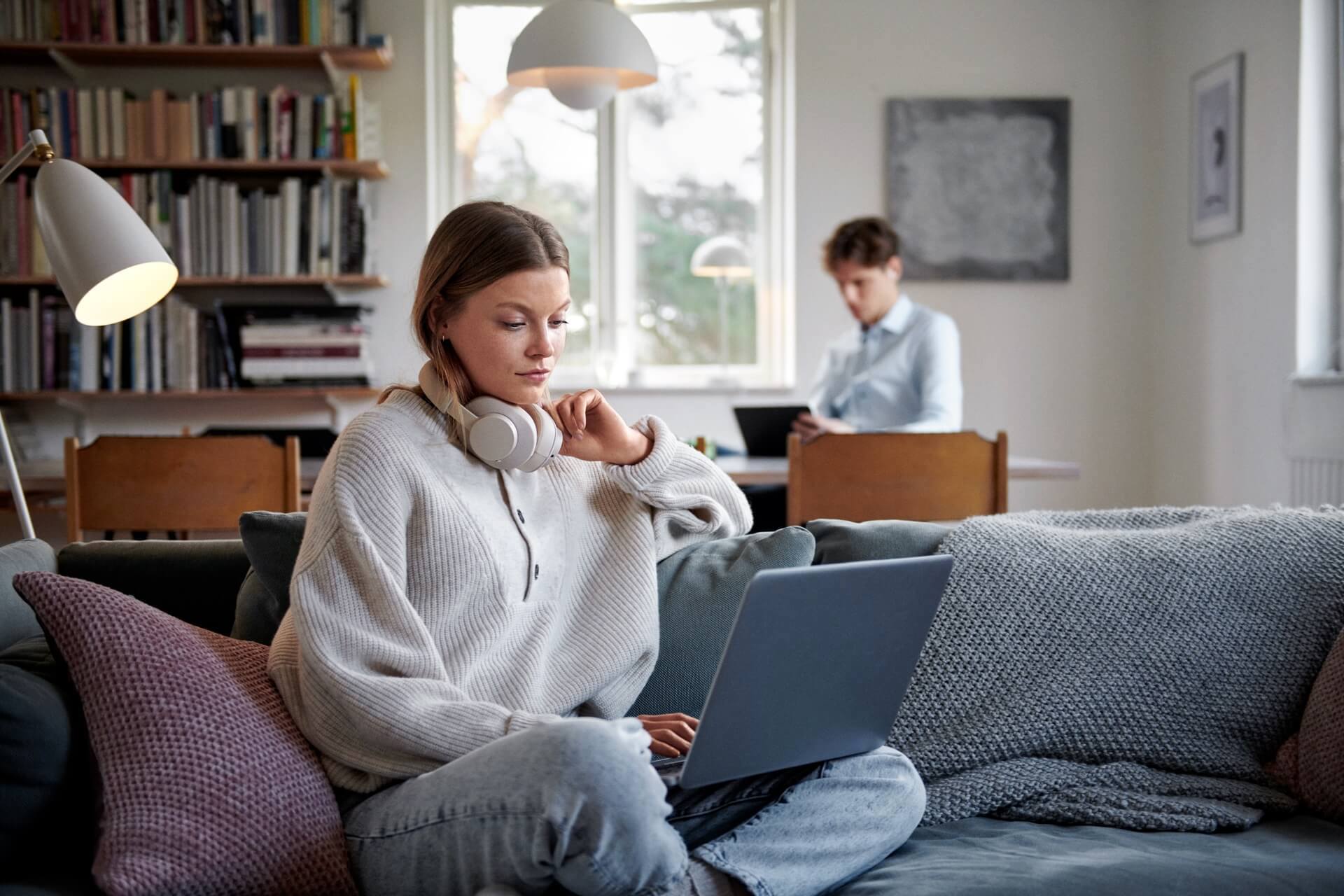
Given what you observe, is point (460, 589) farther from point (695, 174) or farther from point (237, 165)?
point (695, 174)

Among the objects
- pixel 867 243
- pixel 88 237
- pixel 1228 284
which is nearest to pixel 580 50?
pixel 867 243

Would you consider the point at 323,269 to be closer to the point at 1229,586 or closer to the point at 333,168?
the point at 333,168

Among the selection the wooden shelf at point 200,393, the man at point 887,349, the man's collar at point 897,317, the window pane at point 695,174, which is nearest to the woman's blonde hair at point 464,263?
the man at point 887,349

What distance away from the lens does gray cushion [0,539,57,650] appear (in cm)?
150

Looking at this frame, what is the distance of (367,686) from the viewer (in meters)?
1.29

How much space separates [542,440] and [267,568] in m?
0.41

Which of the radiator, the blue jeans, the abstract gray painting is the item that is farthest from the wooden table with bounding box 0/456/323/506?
the radiator

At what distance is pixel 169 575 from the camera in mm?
1727

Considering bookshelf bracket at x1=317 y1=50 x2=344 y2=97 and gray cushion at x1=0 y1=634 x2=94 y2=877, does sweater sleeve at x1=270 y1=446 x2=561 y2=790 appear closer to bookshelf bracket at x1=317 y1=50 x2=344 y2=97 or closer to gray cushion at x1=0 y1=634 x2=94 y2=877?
gray cushion at x1=0 y1=634 x2=94 y2=877

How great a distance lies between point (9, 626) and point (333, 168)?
2.99 m

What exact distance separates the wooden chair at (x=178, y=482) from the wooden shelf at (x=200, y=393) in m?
1.56

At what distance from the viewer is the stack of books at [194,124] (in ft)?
13.6

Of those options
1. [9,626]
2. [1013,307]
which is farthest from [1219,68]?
[9,626]

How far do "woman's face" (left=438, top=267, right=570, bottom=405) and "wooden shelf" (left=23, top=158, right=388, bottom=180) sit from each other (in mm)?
2797
